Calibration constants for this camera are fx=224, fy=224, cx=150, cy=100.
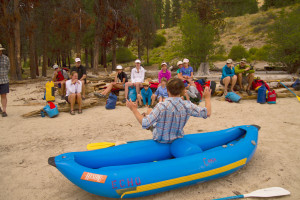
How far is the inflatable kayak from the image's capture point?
2553mm

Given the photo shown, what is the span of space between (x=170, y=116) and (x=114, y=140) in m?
2.21

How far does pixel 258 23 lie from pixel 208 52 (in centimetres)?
2318

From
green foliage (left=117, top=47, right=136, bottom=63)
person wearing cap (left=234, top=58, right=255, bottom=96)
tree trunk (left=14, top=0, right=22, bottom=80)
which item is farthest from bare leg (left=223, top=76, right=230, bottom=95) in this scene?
green foliage (left=117, top=47, right=136, bottom=63)

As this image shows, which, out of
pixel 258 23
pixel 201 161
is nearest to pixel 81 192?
pixel 201 161

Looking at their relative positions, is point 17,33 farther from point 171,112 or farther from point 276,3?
point 276,3

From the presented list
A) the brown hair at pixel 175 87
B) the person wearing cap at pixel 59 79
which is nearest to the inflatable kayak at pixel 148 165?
the brown hair at pixel 175 87

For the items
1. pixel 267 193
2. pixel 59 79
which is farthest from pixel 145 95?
pixel 267 193

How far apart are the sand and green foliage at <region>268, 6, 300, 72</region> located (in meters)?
5.40

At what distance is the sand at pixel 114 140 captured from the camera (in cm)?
295

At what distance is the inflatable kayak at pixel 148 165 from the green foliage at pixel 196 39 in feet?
38.0

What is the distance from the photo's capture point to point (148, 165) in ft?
8.89

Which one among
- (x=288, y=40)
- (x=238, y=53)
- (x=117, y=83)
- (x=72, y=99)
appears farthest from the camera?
(x=238, y=53)

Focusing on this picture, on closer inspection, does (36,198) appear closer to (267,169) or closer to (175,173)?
(175,173)

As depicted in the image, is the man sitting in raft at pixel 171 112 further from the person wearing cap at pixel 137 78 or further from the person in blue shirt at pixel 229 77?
the person in blue shirt at pixel 229 77
